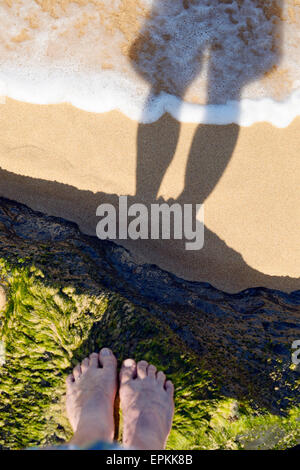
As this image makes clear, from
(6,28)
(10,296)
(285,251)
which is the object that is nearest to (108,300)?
(10,296)

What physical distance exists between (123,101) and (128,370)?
2164mm

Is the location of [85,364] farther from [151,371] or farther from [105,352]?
[151,371]

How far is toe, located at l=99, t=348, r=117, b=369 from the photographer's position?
244cm

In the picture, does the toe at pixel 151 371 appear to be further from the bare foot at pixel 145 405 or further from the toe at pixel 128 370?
the toe at pixel 128 370

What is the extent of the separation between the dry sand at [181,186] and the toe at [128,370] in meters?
0.84

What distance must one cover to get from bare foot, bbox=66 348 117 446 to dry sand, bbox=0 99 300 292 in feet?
2.94

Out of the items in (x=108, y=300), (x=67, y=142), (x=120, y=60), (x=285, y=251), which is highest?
(x=120, y=60)

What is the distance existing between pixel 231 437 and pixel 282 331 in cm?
84

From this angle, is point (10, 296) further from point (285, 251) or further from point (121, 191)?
point (285, 251)

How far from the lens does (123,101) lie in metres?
3.16

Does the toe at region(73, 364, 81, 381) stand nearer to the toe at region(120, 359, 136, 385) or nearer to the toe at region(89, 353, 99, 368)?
the toe at region(89, 353, 99, 368)

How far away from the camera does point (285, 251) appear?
2992 mm

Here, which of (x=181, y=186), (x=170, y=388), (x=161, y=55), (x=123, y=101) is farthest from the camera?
(x=161, y=55)

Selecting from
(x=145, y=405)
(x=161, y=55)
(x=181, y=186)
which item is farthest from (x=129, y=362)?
(x=161, y=55)
